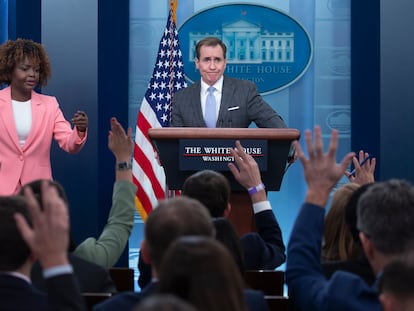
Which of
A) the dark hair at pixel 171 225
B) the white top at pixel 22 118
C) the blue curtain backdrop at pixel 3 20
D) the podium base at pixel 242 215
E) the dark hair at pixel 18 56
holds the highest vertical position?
the blue curtain backdrop at pixel 3 20

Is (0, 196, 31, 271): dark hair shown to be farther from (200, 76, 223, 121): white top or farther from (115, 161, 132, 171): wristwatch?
(200, 76, 223, 121): white top

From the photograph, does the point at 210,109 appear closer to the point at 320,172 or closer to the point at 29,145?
the point at 29,145

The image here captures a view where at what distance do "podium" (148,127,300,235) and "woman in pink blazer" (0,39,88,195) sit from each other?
1.09 metres

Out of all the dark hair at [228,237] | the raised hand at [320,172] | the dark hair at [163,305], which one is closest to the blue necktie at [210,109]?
the dark hair at [228,237]

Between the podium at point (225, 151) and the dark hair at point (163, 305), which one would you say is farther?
the podium at point (225, 151)

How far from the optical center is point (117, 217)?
309cm

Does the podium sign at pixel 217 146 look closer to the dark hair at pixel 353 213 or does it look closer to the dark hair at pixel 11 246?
the dark hair at pixel 353 213

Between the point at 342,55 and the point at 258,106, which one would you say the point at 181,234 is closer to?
the point at 258,106

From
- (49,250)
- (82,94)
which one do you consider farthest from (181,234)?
(82,94)

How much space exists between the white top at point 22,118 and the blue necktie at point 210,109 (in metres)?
1.19

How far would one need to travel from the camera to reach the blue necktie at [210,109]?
217 inches

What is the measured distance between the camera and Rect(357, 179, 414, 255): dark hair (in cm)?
224

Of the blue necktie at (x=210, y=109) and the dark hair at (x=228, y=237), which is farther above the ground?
the blue necktie at (x=210, y=109)

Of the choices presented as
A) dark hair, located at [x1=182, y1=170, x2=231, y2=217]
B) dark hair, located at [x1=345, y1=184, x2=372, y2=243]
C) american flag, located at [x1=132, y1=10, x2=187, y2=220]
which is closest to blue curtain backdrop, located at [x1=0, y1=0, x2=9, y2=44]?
american flag, located at [x1=132, y1=10, x2=187, y2=220]
